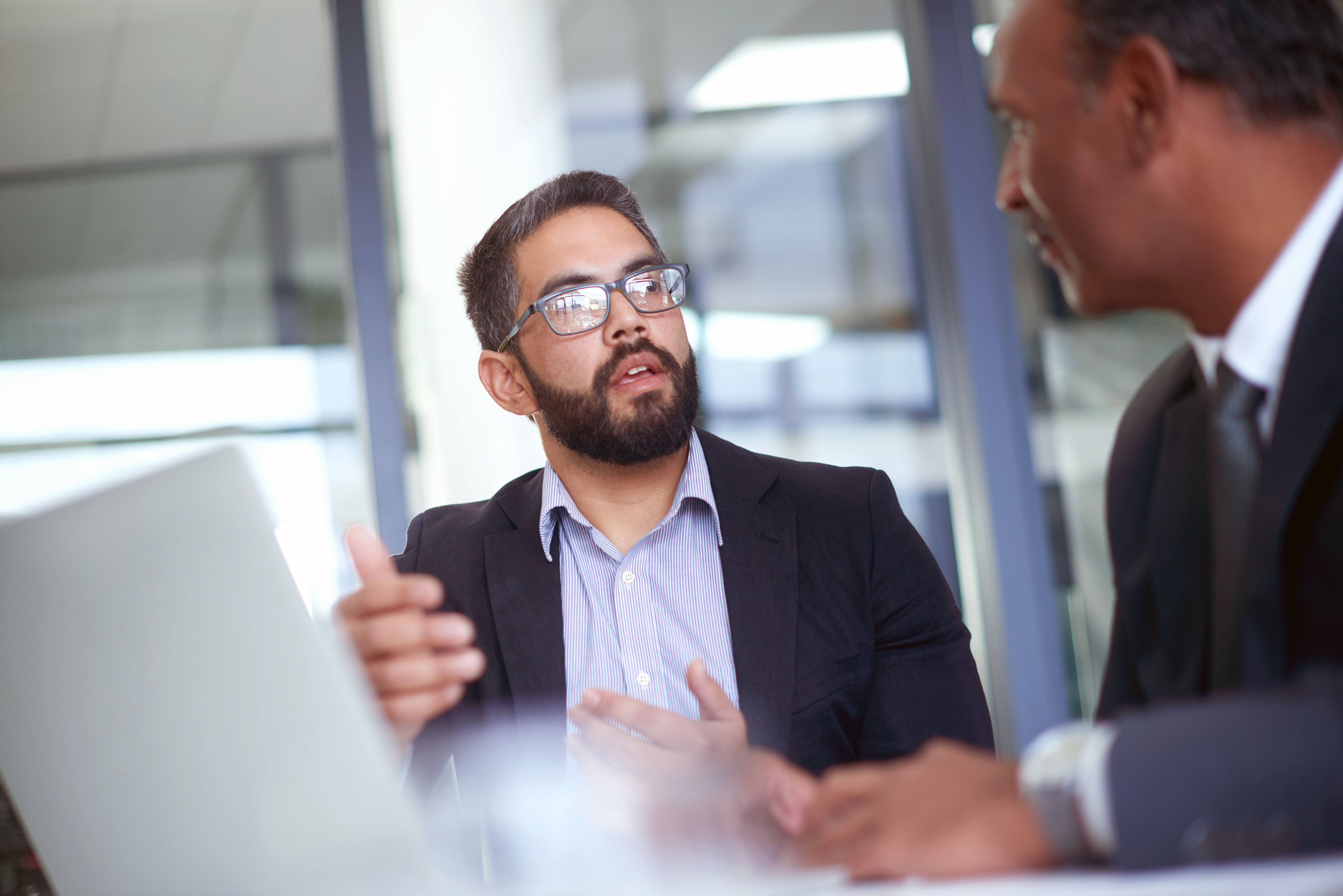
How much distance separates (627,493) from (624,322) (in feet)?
0.98

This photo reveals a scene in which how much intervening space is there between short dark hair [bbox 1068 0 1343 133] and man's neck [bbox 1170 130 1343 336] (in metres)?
0.03

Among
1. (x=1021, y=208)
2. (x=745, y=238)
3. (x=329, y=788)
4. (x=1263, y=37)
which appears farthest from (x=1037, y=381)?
(x=329, y=788)

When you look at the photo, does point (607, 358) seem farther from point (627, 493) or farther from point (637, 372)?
point (627, 493)

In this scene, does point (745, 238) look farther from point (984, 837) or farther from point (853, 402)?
point (984, 837)

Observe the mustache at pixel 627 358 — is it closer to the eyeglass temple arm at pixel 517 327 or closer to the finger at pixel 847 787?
the eyeglass temple arm at pixel 517 327

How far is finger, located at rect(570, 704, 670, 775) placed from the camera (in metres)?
1.21

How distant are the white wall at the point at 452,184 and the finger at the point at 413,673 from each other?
1.95 m

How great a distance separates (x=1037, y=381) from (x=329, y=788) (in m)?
3.18

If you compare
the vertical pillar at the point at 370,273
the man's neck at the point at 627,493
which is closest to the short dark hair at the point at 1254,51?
the man's neck at the point at 627,493

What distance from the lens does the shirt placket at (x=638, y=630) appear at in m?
1.68

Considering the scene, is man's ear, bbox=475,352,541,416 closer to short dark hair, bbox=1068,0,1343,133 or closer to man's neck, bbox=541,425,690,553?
man's neck, bbox=541,425,690,553

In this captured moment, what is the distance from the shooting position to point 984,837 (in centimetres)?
75

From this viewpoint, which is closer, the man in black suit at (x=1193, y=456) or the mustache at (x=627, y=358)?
the man in black suit at (x=1193, y=456)

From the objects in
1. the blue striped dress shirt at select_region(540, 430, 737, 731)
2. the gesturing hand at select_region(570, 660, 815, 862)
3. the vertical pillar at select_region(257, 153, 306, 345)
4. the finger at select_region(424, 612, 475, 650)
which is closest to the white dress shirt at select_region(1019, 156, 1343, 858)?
the gesturing hand at select_region(570, 660, 815, 862)
